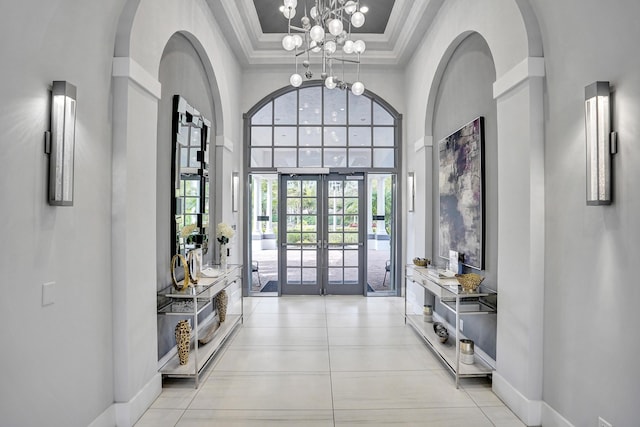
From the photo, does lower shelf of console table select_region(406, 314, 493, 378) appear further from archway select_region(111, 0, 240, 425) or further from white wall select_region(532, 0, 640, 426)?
archway select_region(111, 0, 240, 425)

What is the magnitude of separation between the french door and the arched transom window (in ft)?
1.23

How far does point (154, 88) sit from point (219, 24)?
256 centimetres

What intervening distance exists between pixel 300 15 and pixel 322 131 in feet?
6.39

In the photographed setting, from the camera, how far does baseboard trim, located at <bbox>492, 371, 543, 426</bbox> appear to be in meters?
2.67

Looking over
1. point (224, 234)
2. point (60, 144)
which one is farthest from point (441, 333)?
point (60, 144)

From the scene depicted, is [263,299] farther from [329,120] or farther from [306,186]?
[329,120]

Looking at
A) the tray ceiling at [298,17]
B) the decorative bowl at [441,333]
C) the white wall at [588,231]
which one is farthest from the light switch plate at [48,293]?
the tray ceiling at [298,17]

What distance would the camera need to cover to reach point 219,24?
505 cm

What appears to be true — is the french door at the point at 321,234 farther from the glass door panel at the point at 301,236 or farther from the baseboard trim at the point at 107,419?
the baseboard trim at the point at 107,419

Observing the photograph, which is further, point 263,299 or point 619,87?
point 263,299

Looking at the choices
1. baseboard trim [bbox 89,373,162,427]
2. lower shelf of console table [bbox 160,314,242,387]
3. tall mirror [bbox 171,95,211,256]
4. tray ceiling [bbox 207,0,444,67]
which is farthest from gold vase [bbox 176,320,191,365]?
tray ceiling [bbox 207,0,444,67]

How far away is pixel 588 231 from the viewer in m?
2.24

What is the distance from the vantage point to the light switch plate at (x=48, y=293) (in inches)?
78.2

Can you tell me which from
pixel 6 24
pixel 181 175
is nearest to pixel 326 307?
pixel 181 175
